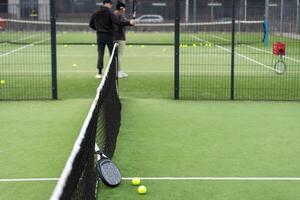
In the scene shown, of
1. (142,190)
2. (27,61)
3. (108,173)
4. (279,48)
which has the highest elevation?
(279,48)

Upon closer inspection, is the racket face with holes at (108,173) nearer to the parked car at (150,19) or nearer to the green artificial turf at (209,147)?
the green artificial turf at (209,147)

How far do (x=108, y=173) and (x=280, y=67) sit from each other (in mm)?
11491

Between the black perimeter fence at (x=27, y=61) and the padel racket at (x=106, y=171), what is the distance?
590cm

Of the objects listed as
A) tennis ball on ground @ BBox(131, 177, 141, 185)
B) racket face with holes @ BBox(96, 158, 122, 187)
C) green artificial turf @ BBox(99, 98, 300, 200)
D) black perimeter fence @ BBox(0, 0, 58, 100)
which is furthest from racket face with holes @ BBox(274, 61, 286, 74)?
racket face with holes @ BBox(96, 158, 122, 187)

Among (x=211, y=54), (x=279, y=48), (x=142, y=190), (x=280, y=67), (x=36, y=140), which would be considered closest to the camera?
(x=142, y=190)

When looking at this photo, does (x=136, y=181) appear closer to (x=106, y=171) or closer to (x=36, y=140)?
(x=106, y=171)

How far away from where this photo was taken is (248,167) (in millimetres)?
6945

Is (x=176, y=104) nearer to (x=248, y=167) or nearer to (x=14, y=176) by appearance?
(x=248, y=167)

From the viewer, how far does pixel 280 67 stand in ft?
54.7

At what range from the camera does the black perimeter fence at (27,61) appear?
11938mm

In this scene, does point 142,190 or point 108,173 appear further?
point 108,173

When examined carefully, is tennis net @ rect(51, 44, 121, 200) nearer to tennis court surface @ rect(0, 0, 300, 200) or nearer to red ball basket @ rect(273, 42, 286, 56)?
tennis court surface @ rect(0, 0, 300, 200)

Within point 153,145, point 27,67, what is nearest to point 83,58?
point 27,67

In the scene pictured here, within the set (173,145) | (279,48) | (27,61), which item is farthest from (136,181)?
(27,61)
